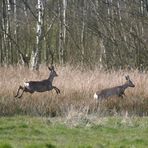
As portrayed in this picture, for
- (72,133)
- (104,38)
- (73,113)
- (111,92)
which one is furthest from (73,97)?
(104,38)

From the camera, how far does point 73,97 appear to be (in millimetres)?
12352

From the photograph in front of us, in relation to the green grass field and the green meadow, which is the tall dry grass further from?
the green grass field

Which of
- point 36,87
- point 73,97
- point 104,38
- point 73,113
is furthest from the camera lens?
point 104,38

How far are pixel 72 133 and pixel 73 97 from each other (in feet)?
12.0

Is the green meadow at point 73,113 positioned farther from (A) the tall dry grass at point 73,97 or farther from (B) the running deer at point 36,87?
(B) the running deer at point 36,87

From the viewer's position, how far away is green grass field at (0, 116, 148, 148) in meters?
7.47

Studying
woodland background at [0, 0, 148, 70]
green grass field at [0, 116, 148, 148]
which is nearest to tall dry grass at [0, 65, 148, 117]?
green grass field at [0, 116, 148, 148]

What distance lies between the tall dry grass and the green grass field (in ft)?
2.99

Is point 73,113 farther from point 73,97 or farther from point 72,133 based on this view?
point 73,97

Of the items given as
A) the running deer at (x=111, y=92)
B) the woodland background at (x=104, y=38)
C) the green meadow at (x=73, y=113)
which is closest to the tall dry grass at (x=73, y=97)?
the green meadow at (x=73, y=113)

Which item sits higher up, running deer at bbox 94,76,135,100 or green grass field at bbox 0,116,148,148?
running deer at bbox 94,76,135,100

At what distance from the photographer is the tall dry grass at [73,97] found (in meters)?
11.5

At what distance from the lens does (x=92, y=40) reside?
25047mm

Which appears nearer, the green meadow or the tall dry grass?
the green meadow
